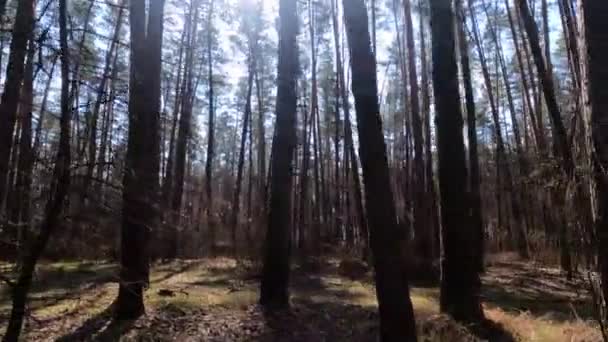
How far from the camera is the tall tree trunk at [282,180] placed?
31.3 ft

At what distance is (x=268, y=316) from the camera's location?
28.9ft

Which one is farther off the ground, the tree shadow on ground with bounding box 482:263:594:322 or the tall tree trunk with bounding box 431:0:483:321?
the tall tree trunk with bounding box 431:0:483:321

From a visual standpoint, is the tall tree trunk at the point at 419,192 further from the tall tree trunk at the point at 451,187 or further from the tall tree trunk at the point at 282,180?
the tall tree trunk at the point at 451,187

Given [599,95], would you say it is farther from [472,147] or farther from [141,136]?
[472,147]

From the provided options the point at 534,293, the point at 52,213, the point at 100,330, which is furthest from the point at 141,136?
the point at 534,293

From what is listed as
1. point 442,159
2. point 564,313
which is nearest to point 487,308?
point 564,313

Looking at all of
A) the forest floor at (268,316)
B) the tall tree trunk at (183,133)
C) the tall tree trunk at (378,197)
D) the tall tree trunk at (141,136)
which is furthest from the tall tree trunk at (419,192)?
the tall tree trunk at (378,197)

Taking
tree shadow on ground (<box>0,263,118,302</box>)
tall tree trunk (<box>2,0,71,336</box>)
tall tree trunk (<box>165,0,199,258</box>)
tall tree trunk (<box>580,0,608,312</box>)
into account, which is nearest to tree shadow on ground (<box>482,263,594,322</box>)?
tall tree trunk (<box>580,0,608,312</box>)

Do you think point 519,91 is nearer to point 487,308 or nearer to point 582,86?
point 487,308

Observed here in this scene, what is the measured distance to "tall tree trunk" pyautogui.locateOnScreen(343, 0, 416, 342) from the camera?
6004mm

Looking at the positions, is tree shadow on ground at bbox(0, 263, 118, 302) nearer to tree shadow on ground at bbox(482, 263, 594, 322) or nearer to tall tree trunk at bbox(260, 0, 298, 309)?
tall tree trunk at bbox(260, 0, 298, 309)

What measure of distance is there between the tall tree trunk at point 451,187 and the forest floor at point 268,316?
35 cm

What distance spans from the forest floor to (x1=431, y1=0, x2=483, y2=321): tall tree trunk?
1.16 feet

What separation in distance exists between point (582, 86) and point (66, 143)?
144 inches
